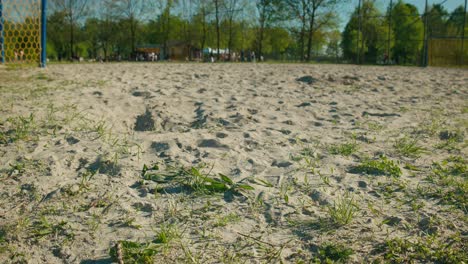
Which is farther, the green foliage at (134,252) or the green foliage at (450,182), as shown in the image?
the green foliage at (450,182)

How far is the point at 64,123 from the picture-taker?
3418mm

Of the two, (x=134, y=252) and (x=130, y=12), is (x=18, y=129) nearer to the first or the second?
(x=134, y=252)

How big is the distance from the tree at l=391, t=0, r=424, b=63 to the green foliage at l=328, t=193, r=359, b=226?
3515 cm

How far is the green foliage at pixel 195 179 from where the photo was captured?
2.19 m

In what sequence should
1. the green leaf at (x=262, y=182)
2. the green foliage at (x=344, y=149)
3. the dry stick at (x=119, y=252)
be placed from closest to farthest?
the dry stick at (x=119, y=252)
the green leaf at (x=262, y=182)
the green foliage at (x=344, y=149)

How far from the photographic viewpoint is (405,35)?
37.1m

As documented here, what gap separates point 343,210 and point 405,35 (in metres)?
39.8

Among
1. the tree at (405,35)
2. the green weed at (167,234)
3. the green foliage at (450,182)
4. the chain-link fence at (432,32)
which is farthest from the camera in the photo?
the tree at (405,35)

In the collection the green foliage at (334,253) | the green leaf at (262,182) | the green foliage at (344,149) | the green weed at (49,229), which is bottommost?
the green foliage at (334,253)

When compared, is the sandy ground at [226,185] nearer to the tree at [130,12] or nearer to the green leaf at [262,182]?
the green leaf at [262,182]

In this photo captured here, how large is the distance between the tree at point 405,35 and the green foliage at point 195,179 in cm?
3520

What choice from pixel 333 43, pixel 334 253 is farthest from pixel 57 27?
pixel 334 253

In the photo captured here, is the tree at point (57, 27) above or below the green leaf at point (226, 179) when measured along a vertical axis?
above

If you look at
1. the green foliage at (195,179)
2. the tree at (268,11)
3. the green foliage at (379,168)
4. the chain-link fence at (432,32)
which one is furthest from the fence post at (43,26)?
the tree at (268,11)
